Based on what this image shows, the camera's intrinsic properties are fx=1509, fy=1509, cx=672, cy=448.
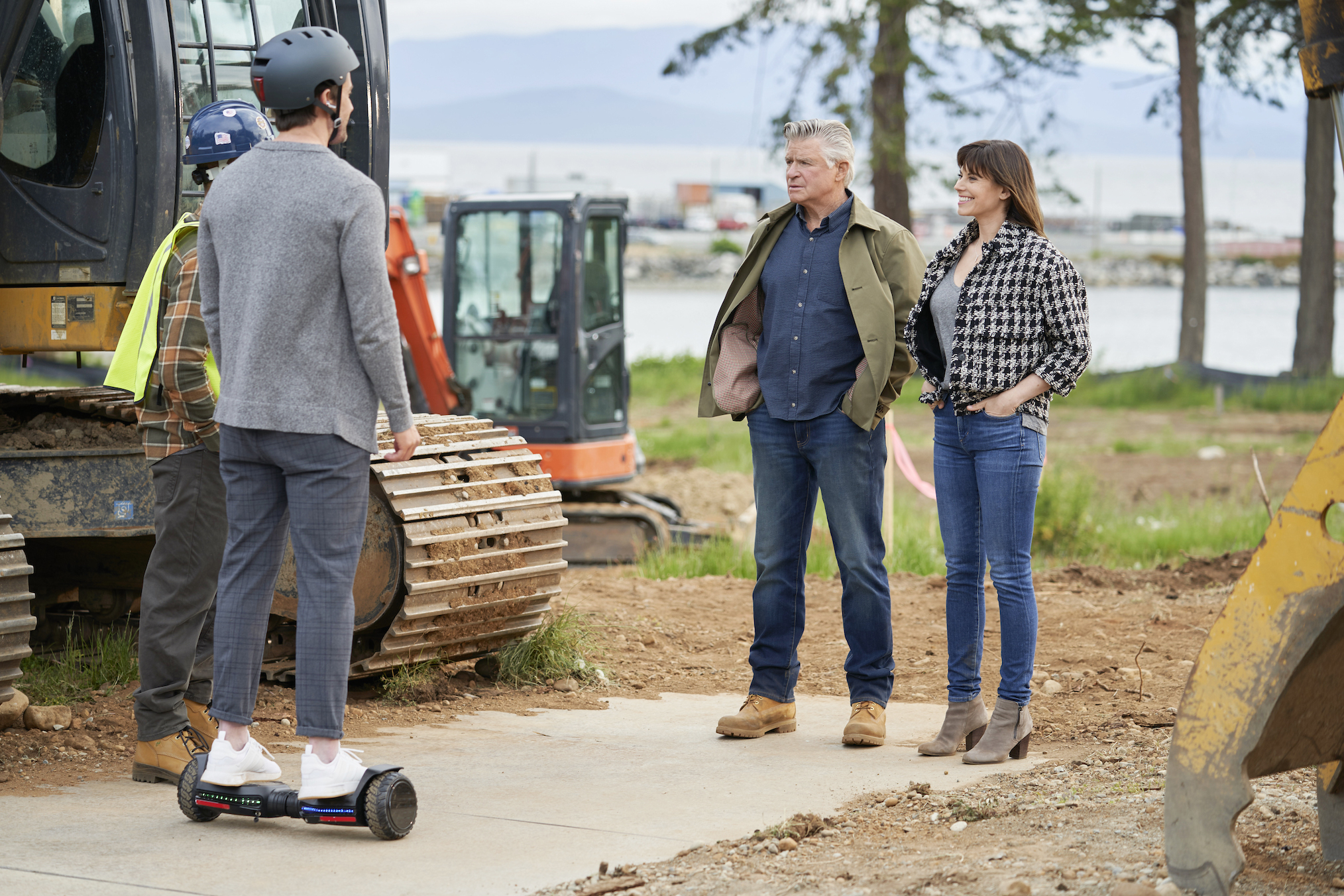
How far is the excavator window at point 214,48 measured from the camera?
5484 millimetres

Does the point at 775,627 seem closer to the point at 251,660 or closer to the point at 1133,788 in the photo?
the point at 1133,788

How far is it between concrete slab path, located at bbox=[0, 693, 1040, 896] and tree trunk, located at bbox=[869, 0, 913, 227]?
14942mm

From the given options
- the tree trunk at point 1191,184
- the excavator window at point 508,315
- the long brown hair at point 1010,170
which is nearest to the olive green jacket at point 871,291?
the long brown hair at point 1010,170

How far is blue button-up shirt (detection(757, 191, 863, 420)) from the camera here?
16.1 ft

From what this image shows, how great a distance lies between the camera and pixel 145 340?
4277 mm

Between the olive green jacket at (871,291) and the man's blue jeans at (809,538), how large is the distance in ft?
0.45

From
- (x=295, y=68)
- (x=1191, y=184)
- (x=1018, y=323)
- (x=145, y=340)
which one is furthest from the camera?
(x=1191, y=184)

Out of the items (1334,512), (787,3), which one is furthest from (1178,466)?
(787,3)

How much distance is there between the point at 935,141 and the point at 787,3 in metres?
2.80

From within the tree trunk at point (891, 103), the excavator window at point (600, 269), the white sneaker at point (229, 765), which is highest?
the tree trunk at point (891, 103)

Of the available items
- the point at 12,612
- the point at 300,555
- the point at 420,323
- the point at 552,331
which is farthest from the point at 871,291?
the point at 552,331

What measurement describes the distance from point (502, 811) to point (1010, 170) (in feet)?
7.92

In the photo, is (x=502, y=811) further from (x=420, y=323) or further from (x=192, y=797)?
(x=420, y=323)

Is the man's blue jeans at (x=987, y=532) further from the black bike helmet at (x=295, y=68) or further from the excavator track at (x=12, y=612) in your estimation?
the excavator track at (x=12, y=612)
